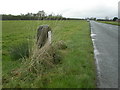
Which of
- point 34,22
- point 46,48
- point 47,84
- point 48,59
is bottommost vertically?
point 47,84

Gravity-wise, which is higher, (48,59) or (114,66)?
(48,59)

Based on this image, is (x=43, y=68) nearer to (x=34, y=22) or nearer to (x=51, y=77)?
(x=51, y=77)

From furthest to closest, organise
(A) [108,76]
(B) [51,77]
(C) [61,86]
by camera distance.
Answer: (A) [108,76] < (B) [51,77] < (C) [61,86]

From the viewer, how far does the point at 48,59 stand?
13.0 feet

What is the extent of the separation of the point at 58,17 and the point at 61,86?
10.3 feet

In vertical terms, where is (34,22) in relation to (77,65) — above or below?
above

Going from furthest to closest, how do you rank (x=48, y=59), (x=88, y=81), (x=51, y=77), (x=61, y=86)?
(x=48, y=59) < (x=51, y=77) < (x=88, y=81) < (x=61, y=86)

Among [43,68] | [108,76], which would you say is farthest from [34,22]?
[108,76]

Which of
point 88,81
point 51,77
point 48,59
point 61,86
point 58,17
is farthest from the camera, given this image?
point 58,17

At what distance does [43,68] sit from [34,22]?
2.48 meters

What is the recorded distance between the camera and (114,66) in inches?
168

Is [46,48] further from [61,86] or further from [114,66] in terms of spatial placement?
[114,66]

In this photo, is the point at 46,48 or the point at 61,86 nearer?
the point at 61,86

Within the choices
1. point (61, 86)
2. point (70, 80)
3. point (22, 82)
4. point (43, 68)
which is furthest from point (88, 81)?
point (22, 82)
